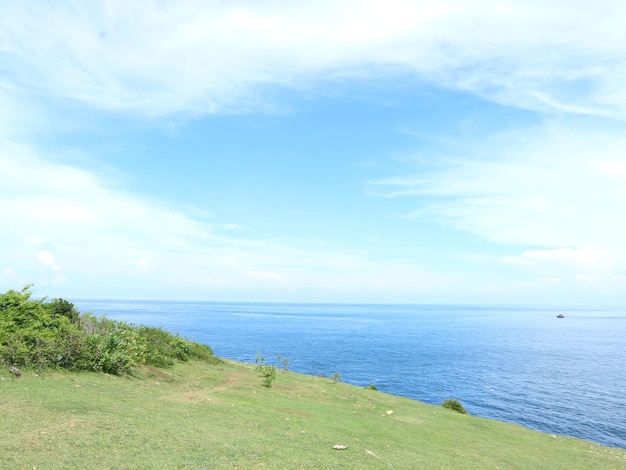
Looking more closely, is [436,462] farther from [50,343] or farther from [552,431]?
[552,431]

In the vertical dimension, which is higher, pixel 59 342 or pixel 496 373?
pixel 59 342

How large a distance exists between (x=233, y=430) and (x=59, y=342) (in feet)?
35.6

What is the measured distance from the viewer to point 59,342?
19.3 meters

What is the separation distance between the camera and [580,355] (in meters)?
94.8

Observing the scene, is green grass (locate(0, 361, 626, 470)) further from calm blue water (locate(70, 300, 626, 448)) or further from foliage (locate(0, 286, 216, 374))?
calm blue water (locate(70, 300, 626, 448))

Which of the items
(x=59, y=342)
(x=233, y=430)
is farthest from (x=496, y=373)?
(x=59, y=342)

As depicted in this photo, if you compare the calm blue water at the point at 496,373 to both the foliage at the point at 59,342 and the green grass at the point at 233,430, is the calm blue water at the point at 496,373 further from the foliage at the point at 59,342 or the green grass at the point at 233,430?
the green grass at the point at 233,430

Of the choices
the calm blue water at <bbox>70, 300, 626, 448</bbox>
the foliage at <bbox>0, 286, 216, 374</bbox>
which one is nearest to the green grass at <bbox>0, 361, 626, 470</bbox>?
the foliage at <bbox>0, 286, 216, 374</bbox>

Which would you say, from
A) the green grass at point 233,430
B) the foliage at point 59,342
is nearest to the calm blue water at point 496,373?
the foliage at point 59,342

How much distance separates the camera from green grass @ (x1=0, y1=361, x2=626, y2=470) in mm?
10039

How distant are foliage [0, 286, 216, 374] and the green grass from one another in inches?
38.0

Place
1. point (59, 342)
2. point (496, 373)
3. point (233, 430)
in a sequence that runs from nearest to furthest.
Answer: point (233, 430) → point (59, 342) → point (496, 373)

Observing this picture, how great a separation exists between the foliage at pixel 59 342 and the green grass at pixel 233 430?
96 cm

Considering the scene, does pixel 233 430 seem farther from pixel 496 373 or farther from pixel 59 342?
pixel 496 373
